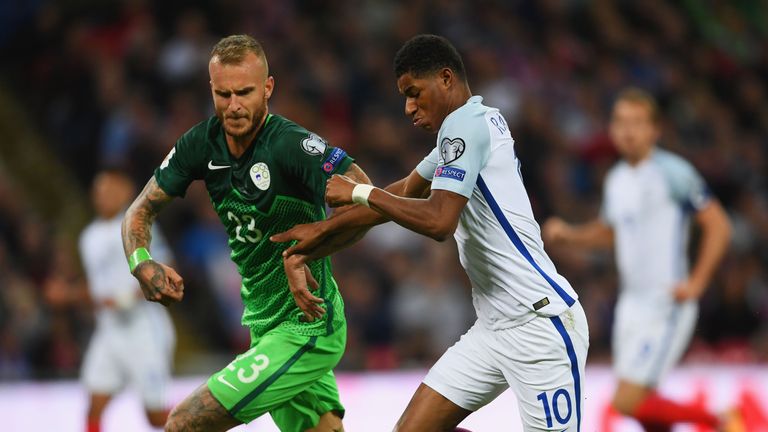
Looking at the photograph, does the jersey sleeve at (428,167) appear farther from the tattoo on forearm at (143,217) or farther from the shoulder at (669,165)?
the shoulder at (669,165)

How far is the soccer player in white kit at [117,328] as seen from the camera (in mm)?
8594

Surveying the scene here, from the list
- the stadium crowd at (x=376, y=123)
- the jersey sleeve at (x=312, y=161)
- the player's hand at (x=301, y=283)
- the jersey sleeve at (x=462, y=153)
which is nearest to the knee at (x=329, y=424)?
the player's hand at (x=301, y=283)

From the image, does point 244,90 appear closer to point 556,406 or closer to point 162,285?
point 162,285

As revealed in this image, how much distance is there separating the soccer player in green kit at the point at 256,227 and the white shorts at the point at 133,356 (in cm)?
342

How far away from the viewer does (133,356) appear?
344 inches

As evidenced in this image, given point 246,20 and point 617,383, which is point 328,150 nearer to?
point 617,383

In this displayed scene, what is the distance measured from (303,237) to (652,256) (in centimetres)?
387

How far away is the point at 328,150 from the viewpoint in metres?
5.01

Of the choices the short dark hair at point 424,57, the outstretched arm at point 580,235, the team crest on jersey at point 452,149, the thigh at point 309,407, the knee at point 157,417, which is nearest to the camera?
the team crest on jersey at point 452,149

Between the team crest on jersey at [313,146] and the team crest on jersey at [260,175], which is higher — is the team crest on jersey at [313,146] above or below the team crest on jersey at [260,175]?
above

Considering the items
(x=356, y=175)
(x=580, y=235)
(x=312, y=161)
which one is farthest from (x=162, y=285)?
(x=580, y=235)

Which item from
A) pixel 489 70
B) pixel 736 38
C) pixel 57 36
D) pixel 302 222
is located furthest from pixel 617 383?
pixel 736 38

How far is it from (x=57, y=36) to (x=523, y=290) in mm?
8989

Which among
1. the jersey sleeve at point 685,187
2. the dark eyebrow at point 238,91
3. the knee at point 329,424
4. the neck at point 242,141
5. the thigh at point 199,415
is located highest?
the jersey sleeve at point 685,187
